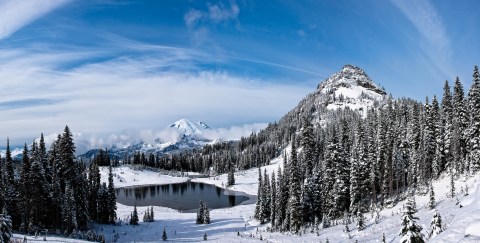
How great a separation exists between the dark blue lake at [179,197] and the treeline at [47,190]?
56022mm

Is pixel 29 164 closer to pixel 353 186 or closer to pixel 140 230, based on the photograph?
pixel 140 230

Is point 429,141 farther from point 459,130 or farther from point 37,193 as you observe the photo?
point 37,193

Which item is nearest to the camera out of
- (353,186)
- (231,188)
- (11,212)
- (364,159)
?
(11,212)

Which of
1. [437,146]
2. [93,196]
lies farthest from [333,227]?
[93,196]

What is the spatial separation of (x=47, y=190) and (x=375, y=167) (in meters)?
56.9

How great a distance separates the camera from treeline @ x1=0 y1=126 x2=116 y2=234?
53.7 m

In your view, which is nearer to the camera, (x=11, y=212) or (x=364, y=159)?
(x=11, y=212)

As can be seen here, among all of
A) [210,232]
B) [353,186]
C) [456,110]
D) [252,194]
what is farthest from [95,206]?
[252,194]

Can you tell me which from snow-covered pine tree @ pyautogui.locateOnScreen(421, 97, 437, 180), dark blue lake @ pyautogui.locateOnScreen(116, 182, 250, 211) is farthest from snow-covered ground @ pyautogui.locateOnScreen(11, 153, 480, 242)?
dark blue lake @ pyautogui.locateOnScreen(116, 182, 250, 211)

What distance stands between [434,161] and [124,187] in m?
148

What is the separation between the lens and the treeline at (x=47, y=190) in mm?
53656

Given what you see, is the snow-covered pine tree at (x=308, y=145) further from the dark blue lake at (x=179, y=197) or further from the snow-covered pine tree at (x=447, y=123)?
the dark blue lake at (x=179, y=197)

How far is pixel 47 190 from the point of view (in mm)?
56562

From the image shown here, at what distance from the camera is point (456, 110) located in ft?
222
